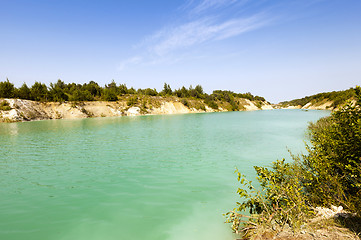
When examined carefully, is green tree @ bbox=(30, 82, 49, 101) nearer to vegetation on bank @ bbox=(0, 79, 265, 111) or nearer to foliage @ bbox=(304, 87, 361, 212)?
vegetation on bank @ bbox=(0, 79, 265, 111)

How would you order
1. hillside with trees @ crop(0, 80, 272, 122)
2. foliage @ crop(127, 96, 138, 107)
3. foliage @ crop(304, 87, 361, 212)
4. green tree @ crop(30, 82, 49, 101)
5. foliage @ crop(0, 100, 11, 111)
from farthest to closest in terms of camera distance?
foliage @ crop(127, 96, 138, 107) → green tree @ crop(30, 82, 49, 101) → hillside with trees @ crop(0, 80, 272, 122) → foliage @ crop(0, 100, 11, 111) → foliage @ crop(304, 87, 361, 212)

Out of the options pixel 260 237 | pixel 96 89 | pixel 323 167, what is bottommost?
pixel 260 237

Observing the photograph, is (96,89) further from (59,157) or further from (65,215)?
(65,215)

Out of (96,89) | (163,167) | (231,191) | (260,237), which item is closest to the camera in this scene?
(260,237)

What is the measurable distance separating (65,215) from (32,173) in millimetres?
7088

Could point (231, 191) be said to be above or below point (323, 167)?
below

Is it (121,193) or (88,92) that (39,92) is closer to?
(88,92)

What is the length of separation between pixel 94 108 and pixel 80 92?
10378 millimetres

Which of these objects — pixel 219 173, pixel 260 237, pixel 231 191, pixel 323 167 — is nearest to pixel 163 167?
pixel 219 173

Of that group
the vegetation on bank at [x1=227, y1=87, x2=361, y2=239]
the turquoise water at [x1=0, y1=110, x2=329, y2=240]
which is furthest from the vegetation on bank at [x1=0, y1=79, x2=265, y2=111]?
the vegetation on bank at [x1=227, y1=87, x2=361, y2=239]

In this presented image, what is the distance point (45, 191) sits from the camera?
959 cm

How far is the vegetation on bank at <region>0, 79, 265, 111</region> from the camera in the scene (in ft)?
244

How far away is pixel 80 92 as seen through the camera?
8550 centimetres

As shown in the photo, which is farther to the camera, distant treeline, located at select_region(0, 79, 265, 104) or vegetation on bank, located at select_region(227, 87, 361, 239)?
distant treeline, located at select_region(0, 79, 265, 104)
